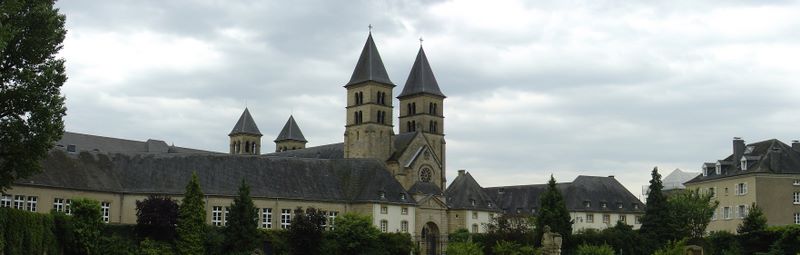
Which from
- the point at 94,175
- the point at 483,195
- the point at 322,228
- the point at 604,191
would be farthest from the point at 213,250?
the point at 604,191

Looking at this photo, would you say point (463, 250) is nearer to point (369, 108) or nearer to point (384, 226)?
point (384, 226)

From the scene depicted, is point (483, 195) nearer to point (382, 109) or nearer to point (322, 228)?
point (382, 109)

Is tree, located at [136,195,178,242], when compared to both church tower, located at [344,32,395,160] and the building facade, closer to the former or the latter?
church tower, located at [344,32,395,160]

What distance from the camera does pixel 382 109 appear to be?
105500 mm

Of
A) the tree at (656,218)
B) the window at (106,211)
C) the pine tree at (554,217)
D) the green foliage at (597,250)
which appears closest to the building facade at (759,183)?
the tree at (656,218)

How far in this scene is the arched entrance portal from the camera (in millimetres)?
79688

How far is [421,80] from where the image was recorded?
114062mm

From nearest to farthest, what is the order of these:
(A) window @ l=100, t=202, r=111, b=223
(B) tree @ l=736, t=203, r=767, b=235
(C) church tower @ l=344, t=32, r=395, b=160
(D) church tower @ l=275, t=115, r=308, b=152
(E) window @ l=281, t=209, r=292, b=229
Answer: (B) tree @ l=736, t=203, r=767, b=235 → (A) window @ l=100, t=202, r=111, b=223 → (E) window @ l=281, t=209, r=292, b=229 → (C) church tower @ l=344, t=32, r=395, b=160 → (D) church tower @ l=275, t=115, r=308, b=152

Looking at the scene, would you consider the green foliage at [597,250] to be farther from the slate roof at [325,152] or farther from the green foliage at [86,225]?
the slate roof at [325,152]

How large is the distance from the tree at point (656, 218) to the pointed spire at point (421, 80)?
155ft

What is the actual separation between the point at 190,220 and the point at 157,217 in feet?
9.25

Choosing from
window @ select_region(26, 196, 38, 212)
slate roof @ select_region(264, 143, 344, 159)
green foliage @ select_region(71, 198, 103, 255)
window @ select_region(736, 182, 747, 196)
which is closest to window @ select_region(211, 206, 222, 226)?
window @ select_region(26, 196, 38, 212)

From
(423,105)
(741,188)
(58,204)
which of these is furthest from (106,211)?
(741,188)

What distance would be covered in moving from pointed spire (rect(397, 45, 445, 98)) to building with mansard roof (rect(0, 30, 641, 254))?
0.41 feet
